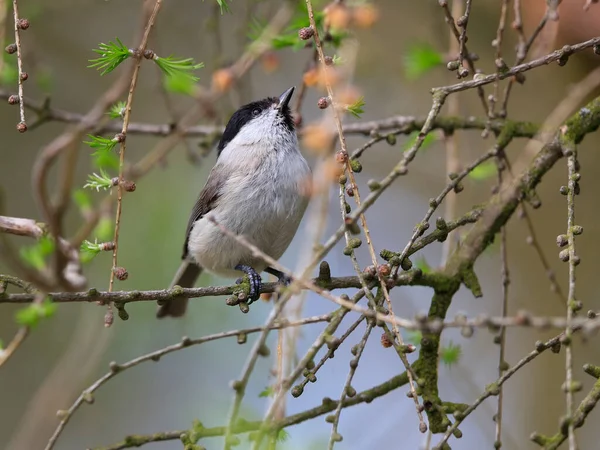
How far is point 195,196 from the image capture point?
5.74 metres

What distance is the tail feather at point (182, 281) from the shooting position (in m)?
3.91

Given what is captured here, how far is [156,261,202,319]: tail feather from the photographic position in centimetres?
391

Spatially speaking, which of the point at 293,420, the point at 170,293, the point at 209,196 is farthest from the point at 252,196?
the point at 293,420

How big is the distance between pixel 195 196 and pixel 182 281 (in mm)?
1679

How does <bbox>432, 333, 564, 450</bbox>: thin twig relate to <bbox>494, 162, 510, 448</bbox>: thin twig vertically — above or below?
below

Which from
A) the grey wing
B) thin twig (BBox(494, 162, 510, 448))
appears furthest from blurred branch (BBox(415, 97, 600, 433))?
the grey wing

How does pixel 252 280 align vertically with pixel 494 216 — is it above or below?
above

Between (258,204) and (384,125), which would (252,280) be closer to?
(258,204)

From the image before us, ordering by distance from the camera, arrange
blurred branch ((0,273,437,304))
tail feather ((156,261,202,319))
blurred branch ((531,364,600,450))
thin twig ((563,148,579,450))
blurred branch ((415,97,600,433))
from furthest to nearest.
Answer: tail feather ((156,261,202,319)), blurred branch ((415,97,600,433)), blurred branch ((0,273,437,304)), blurred branch ((531,364,600,450)), thin twig ((563,148,579,450))

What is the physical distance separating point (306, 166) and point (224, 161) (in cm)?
43

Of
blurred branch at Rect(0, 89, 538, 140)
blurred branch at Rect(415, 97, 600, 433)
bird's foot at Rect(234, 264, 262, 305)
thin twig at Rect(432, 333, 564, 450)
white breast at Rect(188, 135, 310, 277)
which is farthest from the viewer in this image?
white breast at Rect(188, 135, 310, 277)

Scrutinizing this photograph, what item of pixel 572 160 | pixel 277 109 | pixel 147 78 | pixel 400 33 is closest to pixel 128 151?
pixel 147 78

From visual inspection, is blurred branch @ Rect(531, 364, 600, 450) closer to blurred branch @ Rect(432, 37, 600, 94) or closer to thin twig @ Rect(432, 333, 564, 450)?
thin twig @ Rect(432, 333, 564, 450)

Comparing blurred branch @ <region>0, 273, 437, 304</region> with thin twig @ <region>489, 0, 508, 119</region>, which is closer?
blurred branch @ <region>0, 273, 437, 304</region>
